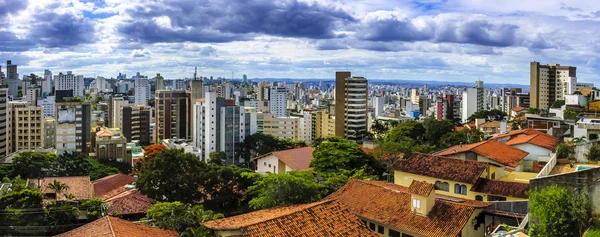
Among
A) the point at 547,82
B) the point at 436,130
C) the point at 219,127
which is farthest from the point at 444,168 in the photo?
the point at 547,82

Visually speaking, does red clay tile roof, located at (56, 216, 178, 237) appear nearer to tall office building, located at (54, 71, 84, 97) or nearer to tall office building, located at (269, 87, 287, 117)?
tall office building, located at (269, 87, 287, 117)

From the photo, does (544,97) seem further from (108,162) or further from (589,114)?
(108,162)

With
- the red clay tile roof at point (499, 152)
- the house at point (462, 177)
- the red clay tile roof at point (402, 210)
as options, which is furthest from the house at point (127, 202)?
the red clay tile roof at point (499, 152)

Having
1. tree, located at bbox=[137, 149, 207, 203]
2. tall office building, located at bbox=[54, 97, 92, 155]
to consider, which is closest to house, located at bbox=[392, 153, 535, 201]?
tree, located at bbox=[137, 149, 207, 203]

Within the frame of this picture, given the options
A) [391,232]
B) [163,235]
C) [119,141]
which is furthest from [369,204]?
[119,141]

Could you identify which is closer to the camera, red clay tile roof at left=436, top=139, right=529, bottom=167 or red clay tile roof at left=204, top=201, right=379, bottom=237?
red clay tile roof at left=204, top=201, right=379, bottom=237

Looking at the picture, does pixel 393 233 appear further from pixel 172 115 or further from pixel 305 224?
pixel 172 115
